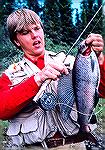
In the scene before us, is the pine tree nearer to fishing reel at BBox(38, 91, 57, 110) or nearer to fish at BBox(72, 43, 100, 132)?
fish at BBox(72, 43, 100, 132)

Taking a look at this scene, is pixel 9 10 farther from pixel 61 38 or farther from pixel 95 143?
pixel 95 143

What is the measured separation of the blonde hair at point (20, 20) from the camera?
2.50m

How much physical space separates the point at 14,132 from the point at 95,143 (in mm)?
569

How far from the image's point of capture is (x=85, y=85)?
103 inches

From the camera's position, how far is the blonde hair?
250cm

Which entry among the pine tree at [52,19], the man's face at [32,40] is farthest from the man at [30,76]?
the pine tree at [52,19]

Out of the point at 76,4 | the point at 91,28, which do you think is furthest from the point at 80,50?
the point at 76,4

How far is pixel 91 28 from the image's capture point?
2.63m

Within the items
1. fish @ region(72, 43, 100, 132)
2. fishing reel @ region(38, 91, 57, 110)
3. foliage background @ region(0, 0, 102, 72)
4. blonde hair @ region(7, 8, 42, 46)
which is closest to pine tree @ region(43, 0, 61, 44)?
foliage background @ region(0, 0, 102, 72)

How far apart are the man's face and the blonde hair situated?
29 millimetres

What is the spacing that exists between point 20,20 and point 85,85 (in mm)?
618

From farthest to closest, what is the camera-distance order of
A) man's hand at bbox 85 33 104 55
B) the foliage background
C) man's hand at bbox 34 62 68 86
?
the foliage background
man's hand at bbox 85 33 104 55
man's hand at bbox 34 62 68 86

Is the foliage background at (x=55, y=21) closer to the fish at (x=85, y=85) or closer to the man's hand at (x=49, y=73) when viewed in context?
the fish at (x=85, y=85)

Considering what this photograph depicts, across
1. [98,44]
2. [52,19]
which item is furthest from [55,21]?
[98,44]
